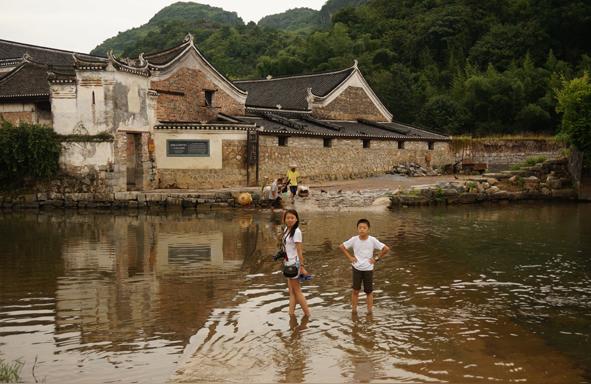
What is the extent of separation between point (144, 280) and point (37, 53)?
29.2m

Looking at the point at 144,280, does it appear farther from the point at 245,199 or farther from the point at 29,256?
the point at 245,199

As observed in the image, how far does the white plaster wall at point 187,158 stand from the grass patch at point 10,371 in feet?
65.6

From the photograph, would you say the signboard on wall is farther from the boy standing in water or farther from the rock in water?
the boy standing in water

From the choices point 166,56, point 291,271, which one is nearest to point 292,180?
point 166,56

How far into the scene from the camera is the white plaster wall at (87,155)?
23.7m

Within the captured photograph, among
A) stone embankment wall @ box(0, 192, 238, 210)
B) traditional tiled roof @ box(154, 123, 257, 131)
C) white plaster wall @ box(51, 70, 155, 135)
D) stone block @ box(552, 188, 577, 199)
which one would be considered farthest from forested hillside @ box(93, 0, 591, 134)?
white plaster wall @ box(51, 70, 155, 135)

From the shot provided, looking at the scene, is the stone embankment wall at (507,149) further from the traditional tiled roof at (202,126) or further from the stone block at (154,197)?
the stone block at (154,197)

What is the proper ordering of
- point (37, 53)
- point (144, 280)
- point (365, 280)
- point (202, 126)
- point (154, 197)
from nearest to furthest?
1. point (365, 280)
2. point (144, 280)
3. point (154, 197)
4. point (202, 126)
5. point (37, 53)

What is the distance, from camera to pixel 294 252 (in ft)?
27.2

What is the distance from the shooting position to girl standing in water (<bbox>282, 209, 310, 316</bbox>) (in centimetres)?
817

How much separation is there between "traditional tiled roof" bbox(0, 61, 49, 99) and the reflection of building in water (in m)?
11.6

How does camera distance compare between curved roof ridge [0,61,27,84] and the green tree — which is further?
curved roof ridge [0,61,27,84]

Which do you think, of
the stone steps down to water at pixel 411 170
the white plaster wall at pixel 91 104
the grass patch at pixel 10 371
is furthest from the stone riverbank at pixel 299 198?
the grass patch at pixel 10 371

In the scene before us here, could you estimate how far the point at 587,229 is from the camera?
675 inches
